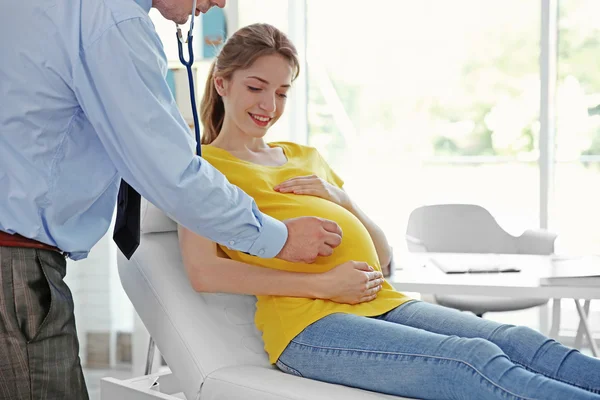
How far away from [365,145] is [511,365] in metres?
3.56

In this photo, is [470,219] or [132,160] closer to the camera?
[132,160]

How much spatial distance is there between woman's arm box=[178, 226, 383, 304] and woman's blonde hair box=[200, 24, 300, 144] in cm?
48

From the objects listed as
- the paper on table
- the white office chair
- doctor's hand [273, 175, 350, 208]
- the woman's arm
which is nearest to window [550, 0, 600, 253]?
the white office chair

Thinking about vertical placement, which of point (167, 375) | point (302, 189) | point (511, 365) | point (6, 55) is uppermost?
point (6, 55)

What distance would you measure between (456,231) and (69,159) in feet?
7.92

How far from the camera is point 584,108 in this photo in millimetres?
4215

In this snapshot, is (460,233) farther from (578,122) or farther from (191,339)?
(191,339)

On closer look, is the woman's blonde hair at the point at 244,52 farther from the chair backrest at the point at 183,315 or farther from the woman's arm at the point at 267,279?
the woman's arm at the point at 267,279

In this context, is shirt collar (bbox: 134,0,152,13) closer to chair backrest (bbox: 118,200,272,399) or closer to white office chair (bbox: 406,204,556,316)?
chair backrest (bbox: 118,200,272,399)

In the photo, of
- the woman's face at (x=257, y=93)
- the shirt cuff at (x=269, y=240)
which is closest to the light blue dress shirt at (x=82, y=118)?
the shirt cuff at (x=269, y=240)

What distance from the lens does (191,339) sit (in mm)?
1806

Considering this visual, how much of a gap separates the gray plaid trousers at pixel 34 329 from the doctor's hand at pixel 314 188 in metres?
0.71

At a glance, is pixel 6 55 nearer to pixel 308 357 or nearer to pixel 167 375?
pixel 308 357

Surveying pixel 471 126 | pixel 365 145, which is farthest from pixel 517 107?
pixel 365 145
